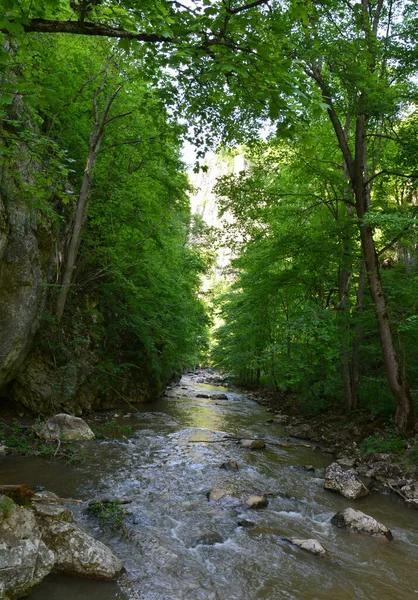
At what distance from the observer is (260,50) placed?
298 centimetres

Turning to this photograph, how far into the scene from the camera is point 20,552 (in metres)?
3.51

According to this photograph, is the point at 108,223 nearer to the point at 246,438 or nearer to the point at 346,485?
the point at 246,438

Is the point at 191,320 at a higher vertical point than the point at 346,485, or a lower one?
higher

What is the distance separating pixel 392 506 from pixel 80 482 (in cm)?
604

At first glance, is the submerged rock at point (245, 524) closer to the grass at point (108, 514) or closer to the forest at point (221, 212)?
the grass at point (108, 514)

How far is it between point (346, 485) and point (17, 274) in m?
8.32

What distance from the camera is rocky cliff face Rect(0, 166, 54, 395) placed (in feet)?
24.5

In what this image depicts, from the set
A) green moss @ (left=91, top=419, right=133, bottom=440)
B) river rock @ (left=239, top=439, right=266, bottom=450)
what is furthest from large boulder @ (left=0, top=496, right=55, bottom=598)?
river rock @ (left=239, top=439, right=266, bottom=450)

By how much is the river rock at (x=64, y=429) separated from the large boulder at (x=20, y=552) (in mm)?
4750

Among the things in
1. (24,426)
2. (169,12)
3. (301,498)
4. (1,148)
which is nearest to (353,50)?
(169,12)

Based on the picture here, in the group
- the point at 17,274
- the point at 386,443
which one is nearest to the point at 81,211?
the point at 17,274

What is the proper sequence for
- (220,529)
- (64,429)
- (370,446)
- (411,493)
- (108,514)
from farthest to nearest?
(370,446), (64,429), (411,493), (220,529), (108,514)

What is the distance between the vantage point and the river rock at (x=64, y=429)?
8.57 m

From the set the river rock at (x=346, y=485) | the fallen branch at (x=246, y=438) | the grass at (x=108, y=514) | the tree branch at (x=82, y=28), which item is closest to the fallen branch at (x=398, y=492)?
the river rock at (x=346, y=485)
